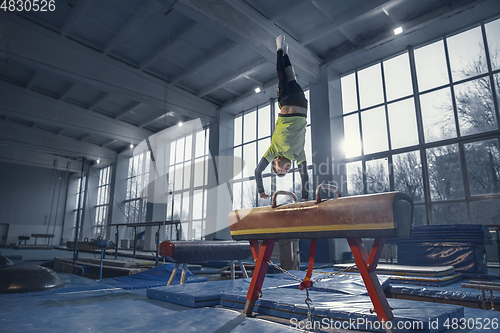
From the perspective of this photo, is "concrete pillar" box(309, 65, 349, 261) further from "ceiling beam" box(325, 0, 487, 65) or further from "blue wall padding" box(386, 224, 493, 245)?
"blue wall padding" box(386, 224, 493, 245)

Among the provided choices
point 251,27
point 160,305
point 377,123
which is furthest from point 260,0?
point 160,305

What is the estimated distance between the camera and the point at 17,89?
1106 centimetres

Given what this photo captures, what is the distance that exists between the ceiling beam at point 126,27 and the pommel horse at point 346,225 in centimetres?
672

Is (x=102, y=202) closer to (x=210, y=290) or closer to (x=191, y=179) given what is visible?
(x=191, y=179)

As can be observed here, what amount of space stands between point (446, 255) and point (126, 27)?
9087mm

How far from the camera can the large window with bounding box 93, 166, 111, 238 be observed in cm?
1867

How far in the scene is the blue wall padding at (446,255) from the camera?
543 cm

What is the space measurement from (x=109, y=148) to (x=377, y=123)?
1482 centimetres

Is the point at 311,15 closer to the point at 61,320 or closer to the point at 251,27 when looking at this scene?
the point at 251,27

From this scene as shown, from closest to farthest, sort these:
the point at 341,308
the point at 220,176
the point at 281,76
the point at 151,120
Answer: the point at 341,308
the point at 281,76
the point at 220,176
the point at 151,120

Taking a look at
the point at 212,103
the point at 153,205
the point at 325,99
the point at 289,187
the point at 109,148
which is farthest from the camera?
the point at 109,148

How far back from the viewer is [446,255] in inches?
225

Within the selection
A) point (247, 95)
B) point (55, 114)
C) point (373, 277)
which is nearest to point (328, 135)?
point (247, 95)

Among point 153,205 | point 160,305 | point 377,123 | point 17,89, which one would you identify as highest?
point 17,89
